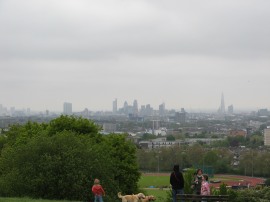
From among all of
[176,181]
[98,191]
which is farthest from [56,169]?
[176,181]

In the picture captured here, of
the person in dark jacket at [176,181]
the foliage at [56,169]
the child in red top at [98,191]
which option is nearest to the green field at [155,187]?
the foliage at [56,169]

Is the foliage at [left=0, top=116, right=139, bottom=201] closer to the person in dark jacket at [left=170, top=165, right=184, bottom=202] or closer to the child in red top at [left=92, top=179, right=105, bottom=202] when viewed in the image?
the child in red top at [left=92, top=179, right=105, bottom=202]

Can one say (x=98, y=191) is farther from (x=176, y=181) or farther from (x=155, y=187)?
(x=155, y=187)

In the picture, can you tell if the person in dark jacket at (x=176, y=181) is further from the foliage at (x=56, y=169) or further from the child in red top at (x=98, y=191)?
the foliage at (x=56, y=169)

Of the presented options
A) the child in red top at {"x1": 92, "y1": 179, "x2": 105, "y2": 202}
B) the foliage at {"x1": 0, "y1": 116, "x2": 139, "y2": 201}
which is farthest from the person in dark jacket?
the foliage at {"x1": 0, "y1": 116, "x2": 139, "y2": 201}

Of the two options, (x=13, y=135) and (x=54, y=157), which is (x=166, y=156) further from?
(x=54, y=157)

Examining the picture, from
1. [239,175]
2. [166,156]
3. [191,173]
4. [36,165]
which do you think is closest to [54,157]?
[36,165]

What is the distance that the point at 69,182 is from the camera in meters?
28.1

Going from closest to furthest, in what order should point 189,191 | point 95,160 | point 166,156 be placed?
point 189,191
point 95,160
point 166,156

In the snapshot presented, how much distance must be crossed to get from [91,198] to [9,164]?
6.13 m

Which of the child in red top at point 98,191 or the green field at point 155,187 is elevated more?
the child in red top at point 98,191

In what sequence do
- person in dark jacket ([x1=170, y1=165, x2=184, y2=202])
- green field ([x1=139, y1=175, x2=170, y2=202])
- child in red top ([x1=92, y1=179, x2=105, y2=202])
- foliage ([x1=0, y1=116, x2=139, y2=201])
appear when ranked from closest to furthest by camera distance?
child in red top ([x1=92, y1=179, x2=105, y2=202]), person in dark jacket ([x1=170, y1=165, x2=184, y2=202]), foliage ([x1=0, y1=116, x2=139, y2=201]), green field ([x1=139, y1=175, x2=170, y2=202])

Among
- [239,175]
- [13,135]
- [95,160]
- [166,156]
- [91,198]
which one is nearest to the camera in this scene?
[91,198]

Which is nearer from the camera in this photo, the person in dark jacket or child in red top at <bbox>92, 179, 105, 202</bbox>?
child in red top at <bbox>92, 179, 105, 202</bbox>
